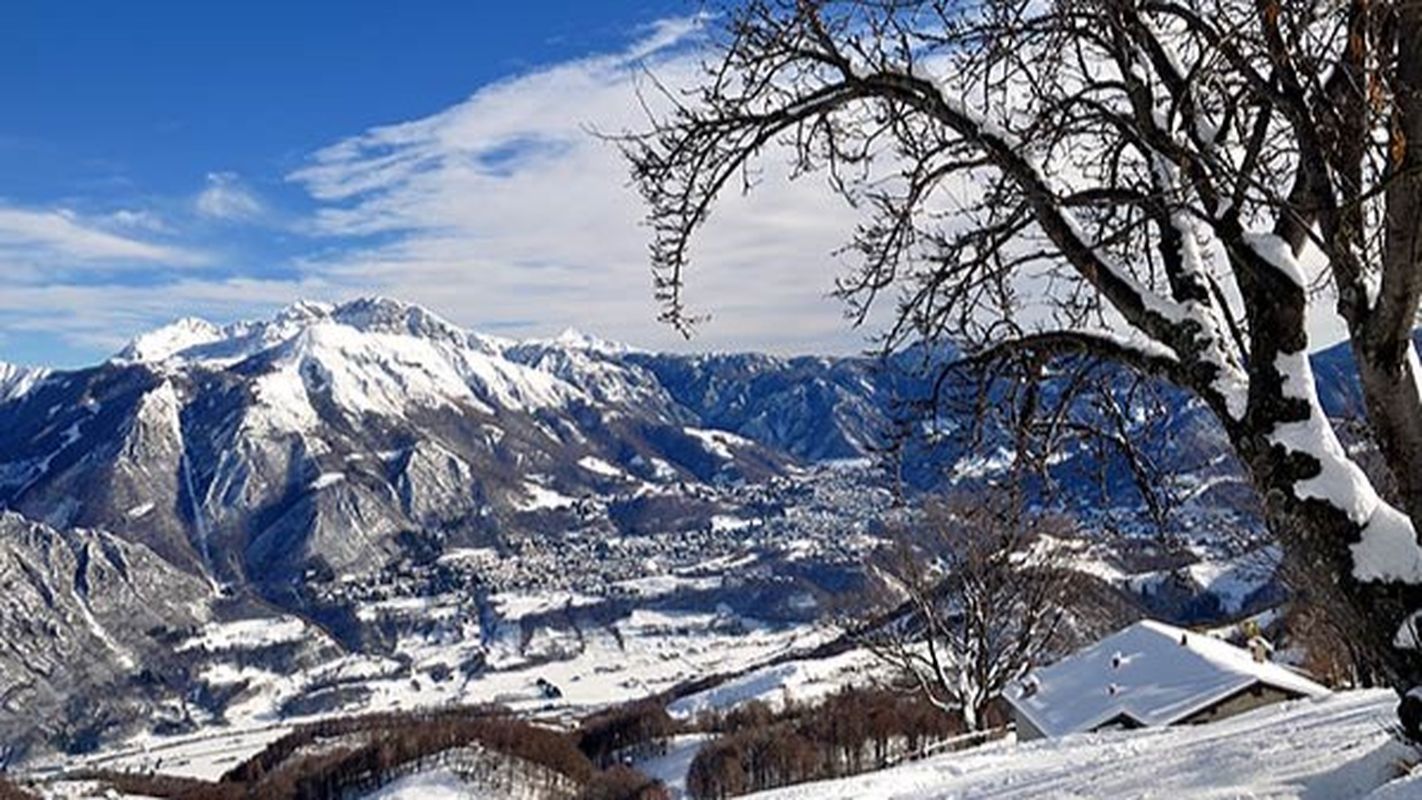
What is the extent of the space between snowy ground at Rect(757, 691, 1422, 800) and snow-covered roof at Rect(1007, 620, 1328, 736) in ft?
55.3

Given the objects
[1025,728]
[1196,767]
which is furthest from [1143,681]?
[1196,767]

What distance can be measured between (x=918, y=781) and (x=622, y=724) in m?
123

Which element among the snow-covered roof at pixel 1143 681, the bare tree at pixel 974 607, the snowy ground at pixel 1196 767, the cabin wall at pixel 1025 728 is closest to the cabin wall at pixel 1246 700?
the snow-covered roof at pixel 1143 681

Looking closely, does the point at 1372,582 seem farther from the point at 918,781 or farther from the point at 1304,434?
the point at 918,781

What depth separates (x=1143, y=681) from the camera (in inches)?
1419

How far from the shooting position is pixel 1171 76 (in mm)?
6062

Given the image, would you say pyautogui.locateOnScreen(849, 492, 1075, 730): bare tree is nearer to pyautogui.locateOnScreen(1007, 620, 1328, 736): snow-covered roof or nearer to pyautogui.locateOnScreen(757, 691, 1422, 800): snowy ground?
pyautogui.locateOnScreen(1007, 620, 1328, 736): snow-covered roof

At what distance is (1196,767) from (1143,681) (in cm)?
2940

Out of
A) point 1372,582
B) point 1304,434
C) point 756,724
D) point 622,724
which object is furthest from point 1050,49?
point 622,724

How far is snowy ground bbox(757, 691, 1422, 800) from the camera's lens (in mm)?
6852

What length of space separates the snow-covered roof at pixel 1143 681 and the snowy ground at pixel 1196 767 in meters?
16.8

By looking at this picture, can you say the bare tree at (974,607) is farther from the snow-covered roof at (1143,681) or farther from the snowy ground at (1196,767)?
the snowy ground at (1196,767)

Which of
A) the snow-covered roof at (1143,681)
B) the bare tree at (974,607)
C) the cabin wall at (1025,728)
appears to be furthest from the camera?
the cabin wall at (1025,728)

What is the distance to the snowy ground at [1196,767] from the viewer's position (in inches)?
270
